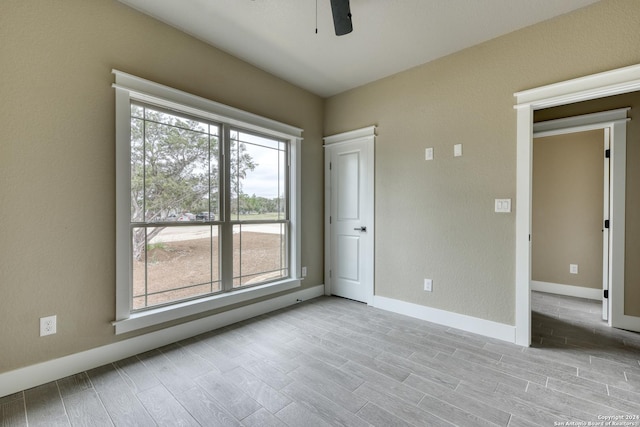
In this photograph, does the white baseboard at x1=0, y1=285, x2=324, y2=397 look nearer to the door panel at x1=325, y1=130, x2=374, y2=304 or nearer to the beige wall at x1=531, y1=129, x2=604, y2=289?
the door panel at x1=325, y1=130, x2=374, y2=304

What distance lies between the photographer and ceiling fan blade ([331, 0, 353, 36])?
181 cm

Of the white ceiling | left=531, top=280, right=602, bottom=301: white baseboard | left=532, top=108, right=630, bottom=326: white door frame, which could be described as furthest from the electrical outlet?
left=531, top=280, right=602, bottom=301: white baseboard

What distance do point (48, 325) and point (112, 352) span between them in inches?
18.5

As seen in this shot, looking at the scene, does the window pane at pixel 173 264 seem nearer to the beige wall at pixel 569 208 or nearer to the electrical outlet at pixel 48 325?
the electrical outlet at pixel 48 325

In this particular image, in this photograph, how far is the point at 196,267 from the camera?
2.76 meters

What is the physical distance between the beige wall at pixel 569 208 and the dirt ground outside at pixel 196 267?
3.92m

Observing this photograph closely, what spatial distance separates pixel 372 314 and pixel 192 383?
1986mm

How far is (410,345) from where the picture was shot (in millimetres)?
2477

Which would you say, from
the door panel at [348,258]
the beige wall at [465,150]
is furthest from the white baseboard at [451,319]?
the door panel at [348,258]

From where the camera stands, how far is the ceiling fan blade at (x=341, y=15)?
1.81 metres

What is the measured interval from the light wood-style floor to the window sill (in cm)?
25

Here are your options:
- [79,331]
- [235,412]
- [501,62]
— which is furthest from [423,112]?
[79,331]

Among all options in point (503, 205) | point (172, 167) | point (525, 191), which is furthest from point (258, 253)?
point (525, 191)

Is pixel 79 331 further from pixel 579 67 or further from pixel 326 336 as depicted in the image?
pixel 579 67
